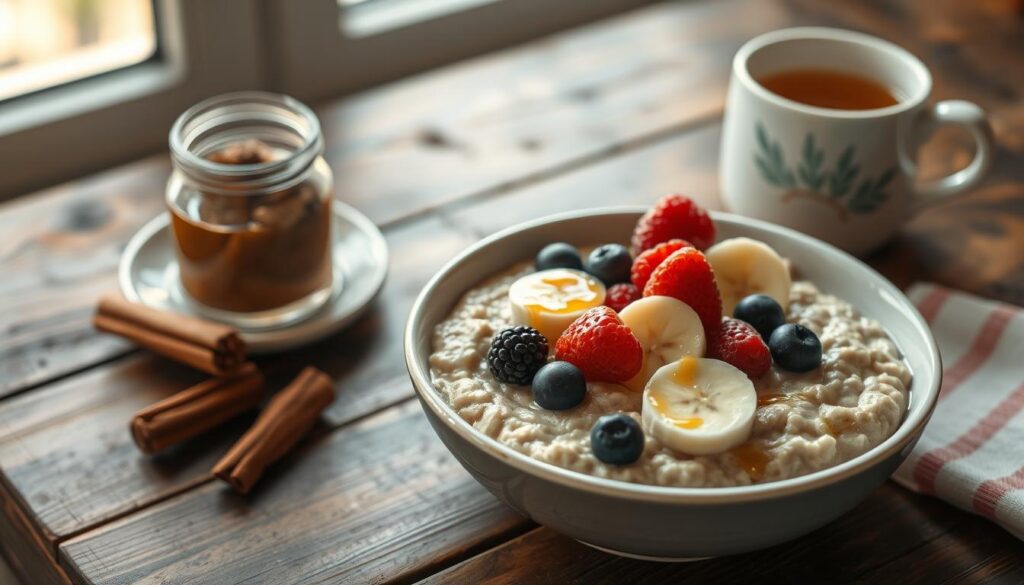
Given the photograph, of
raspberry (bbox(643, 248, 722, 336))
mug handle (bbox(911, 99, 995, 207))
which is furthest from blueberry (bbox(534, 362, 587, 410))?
mug handle (bbox(911, 99, 995, 207))

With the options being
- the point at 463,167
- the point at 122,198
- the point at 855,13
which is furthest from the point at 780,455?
the point at 855,13

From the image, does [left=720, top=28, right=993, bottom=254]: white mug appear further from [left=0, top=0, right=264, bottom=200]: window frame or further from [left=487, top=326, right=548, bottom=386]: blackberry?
[left=0, top=0, right=264, bottom=200]: window frame

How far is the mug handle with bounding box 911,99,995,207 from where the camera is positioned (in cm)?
149

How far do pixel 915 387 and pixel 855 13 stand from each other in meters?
1.16

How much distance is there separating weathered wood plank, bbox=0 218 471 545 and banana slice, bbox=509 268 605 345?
8.8 inches

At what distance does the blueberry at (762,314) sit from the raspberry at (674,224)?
107 mm

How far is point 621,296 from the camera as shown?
122 cm

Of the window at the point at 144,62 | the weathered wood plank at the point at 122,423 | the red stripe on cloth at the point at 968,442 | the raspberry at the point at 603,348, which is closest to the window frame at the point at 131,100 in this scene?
the window at the point at 144,62

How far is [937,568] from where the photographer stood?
1158 millimetres

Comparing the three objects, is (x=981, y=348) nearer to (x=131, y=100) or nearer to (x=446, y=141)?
(x=446, y=141)

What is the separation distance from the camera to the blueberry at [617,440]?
1.03 meters

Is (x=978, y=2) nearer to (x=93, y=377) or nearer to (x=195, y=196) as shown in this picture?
(x=195, y=196)

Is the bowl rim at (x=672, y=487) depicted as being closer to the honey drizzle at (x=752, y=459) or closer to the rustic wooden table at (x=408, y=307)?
the honey drizzle at (x=752, y=459)

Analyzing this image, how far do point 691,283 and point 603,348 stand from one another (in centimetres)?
12
